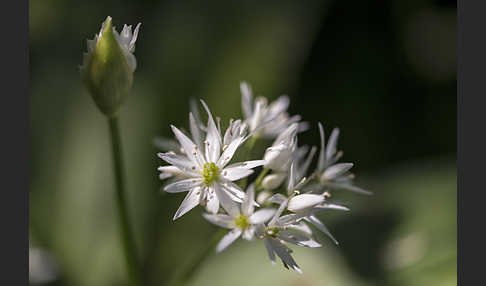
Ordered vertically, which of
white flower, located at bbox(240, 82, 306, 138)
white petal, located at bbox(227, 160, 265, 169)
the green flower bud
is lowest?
white petal, located at bbox(227, 160, 265, 169)

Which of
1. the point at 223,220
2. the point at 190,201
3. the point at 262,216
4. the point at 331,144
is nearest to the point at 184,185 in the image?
the point at 190,201

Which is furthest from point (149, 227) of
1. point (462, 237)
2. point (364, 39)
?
point (364, 39)

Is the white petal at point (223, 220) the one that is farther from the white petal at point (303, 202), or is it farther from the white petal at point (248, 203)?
the white petal at point (303, 202)

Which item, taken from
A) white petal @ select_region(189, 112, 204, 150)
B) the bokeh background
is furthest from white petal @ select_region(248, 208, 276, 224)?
the bokeh background

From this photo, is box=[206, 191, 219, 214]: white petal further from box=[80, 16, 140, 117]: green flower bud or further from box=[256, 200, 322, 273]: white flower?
box=[80, 16, 140, 117]: green flower bud

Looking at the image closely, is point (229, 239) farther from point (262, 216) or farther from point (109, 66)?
point (109, 66)

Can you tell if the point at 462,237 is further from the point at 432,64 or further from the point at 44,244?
the point at 44,244
